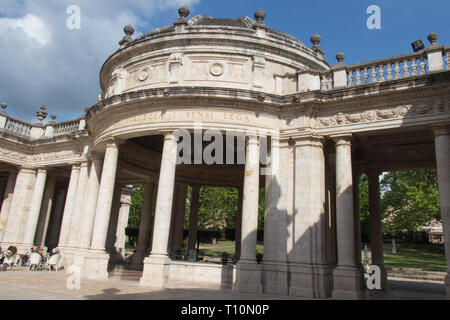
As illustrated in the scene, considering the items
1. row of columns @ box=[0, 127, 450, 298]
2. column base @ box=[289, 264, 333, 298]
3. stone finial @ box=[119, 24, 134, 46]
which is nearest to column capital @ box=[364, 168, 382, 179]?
row of columns @ box=[0, 127, 450, 298]

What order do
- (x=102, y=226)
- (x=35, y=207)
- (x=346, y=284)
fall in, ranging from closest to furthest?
(x=346, y=284) → (x=102, y=226) → (x=35, y=207)

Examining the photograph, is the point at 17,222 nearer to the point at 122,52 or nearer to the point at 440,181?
the point at 122,52

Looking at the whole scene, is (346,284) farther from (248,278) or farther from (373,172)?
(373,172)

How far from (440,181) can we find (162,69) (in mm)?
14877

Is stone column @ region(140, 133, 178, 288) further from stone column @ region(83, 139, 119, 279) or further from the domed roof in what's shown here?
the domed roof

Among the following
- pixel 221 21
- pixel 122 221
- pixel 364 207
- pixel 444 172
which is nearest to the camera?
pixel 444 172

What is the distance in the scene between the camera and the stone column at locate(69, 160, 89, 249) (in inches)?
901

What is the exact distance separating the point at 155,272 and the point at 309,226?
7.42m

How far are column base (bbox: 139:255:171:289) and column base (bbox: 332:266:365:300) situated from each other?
297 inches

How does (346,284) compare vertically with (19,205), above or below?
below

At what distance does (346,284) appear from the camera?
591 inches

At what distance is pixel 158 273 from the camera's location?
630 inches

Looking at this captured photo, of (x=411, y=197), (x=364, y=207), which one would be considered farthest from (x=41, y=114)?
(x=364, y=207)
